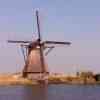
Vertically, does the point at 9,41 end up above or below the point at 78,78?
above

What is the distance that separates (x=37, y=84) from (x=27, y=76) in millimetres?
3547

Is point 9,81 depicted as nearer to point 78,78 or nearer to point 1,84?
point 1,84

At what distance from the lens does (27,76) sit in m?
90.1

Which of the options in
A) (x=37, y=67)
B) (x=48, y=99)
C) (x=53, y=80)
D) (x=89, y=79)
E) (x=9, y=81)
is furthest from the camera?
(x=89, y=79)

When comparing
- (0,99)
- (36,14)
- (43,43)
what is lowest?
(0,99)

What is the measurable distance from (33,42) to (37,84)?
30.3 feet

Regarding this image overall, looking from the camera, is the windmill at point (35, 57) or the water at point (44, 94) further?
the windmill at point (35, 57)

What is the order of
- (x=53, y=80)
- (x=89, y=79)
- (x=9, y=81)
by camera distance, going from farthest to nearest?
(x=89, y=79) → (x=53, y=80) → (x=9, y=81)

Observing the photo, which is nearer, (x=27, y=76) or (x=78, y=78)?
(x=27, y=76)

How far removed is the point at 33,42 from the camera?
8919 cm

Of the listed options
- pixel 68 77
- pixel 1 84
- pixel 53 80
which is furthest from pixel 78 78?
pixel 1 84

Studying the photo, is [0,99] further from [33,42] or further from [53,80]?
[53,80]

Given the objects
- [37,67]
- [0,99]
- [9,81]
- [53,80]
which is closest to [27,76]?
[37,67]

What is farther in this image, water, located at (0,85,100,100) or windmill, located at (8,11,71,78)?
windmill, located at (8,11,71,78)
